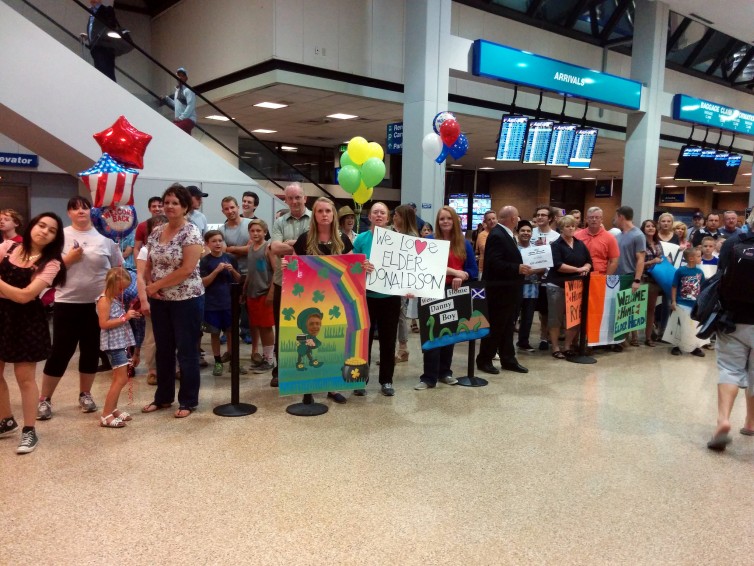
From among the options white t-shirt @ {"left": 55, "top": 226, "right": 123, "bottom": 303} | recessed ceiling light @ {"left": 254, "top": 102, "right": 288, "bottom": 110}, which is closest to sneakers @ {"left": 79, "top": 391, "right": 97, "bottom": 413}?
white t-shirt @ {"left": 55, "top": 226, "right": 123, "bottom": 303}

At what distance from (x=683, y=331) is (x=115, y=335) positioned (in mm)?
6537

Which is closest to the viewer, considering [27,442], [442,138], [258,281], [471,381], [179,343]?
[27,442]

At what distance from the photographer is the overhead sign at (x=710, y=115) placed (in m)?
11.2

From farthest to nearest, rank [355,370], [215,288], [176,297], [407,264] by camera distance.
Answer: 1. [215,288]
2. [407,264]
3. [355,370]
4. [176,297]

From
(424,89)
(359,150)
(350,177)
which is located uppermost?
(424,89)

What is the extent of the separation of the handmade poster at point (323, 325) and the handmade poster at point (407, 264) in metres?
0.19

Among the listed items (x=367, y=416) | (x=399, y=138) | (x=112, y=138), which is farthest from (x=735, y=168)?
(x=112, y=138)

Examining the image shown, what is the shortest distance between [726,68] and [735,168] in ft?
15.6

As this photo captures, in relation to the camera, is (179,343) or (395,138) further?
(395,138)

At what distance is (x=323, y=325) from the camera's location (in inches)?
183

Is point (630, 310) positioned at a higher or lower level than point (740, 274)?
lower

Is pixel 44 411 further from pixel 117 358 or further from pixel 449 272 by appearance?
pixel 449 272

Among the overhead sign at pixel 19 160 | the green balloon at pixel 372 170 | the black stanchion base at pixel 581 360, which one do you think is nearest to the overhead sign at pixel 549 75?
the green balloon at pixel 372 170


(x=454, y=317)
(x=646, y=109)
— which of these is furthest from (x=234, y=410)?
(x=646, y=109)
